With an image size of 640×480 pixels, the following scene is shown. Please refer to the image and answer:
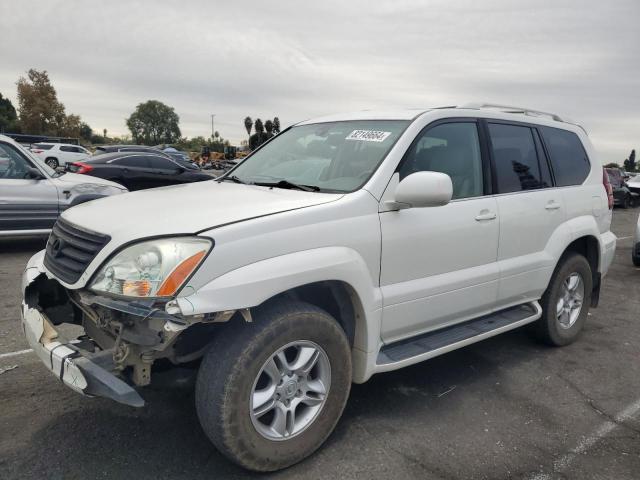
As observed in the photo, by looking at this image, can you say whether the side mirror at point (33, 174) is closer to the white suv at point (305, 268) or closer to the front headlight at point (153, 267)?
the white suv at point (305, 268)

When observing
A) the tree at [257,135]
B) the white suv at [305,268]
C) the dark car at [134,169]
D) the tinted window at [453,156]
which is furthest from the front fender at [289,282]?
the tree at [257,135]

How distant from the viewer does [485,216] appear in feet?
11.3

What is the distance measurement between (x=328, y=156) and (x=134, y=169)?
10.6m

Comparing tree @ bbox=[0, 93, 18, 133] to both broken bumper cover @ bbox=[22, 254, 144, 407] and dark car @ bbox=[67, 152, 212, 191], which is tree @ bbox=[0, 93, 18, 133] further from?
broken bumper cover @ bbox=[22, 254, 144, 407]

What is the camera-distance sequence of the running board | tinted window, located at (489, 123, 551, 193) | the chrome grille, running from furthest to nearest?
tinted window, located at (489, 123, 551, 193)
the running board
the chrome grille

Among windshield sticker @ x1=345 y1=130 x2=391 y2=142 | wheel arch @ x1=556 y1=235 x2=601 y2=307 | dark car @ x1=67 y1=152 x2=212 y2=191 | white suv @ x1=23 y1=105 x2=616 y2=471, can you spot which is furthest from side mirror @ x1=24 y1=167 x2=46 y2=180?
wheel arch @ x1=556 y1=235 x2=601 y2=307

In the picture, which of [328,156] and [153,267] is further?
[328,156]

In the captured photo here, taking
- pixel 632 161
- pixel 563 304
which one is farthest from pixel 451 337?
pixel 632 161

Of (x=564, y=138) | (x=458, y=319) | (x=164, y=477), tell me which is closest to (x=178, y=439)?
(x=164, y=477)

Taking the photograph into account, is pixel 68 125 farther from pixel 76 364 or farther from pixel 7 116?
pixel 76 364

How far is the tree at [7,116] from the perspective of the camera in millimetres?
60091

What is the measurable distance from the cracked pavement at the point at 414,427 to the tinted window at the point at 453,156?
1.37 meters

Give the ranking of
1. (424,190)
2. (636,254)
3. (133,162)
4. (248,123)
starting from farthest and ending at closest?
1. (248,123)
2. (133,162)
3. (636,254)
4. (424,190)

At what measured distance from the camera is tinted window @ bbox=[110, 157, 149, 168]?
12.8 meters
